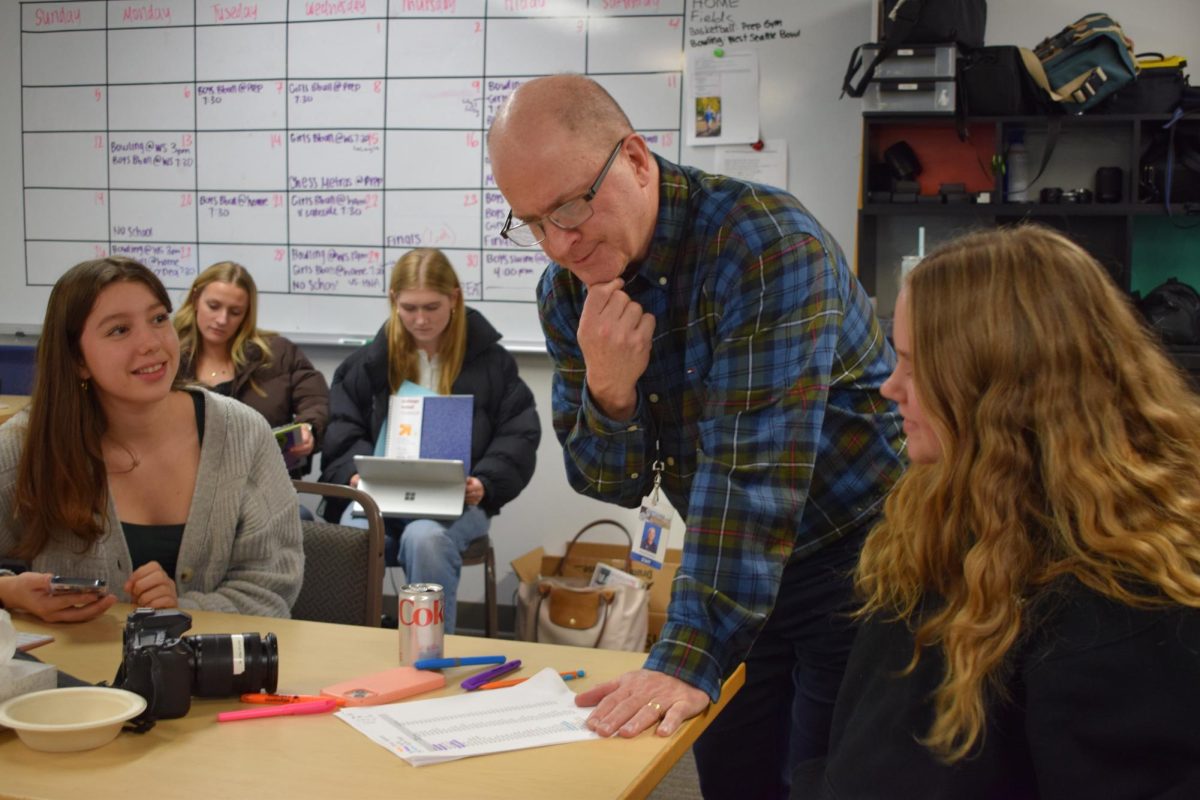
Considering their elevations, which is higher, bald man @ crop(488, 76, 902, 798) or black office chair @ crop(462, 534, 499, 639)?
bald man @ crop(488, 76, 902, 798)

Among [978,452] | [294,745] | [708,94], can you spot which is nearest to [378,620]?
[294,745]

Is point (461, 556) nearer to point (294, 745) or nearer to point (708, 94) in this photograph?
point (708, 94)

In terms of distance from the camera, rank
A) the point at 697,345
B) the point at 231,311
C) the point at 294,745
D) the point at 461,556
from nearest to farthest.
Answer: the point at 294,745, the point at 697,345, the point at 461,556, the point at 231,311

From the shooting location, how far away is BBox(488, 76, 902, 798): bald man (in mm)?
A: 1488

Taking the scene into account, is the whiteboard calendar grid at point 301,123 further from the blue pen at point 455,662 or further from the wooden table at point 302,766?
the wooden table at point 302,766

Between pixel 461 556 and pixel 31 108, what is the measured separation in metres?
2.86

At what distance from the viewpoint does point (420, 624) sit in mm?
1698

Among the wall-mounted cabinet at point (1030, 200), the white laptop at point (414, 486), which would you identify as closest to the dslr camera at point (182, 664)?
the white laptop at point (414, 486)

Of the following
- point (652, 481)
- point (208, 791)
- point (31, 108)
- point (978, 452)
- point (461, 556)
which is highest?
point (31, 108)

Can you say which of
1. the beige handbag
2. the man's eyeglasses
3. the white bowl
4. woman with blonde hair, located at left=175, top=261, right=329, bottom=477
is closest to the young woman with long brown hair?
the white bowl

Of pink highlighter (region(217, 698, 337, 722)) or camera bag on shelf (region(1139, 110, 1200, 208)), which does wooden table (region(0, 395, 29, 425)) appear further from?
camera bag on shelf (region(1139, 110, 1200, 208))

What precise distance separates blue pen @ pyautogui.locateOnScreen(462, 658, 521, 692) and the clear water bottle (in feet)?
9.49

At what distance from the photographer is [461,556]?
12.2 ft

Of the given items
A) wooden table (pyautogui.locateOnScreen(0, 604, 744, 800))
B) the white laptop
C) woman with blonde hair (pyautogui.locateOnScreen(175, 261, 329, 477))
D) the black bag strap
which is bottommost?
the white laptop
